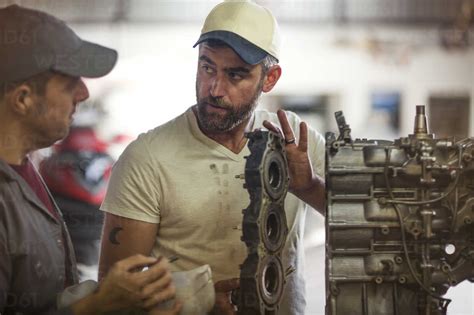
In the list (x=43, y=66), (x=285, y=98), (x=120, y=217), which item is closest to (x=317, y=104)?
(x=285, y=98)

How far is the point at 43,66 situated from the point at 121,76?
25 centimetres

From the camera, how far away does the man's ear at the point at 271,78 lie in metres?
1.40

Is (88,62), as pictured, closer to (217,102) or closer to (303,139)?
(217,102)

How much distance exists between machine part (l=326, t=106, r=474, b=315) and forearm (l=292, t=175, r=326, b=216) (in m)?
0.11

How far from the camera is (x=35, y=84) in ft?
3.96

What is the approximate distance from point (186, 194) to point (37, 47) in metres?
0.40

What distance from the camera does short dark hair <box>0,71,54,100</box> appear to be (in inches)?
46.8

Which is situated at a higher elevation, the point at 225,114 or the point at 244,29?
the point at 244,29

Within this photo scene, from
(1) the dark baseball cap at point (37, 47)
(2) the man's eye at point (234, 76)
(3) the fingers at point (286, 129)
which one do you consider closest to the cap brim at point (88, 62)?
(1) the dark baseball cap at point (37, 47)

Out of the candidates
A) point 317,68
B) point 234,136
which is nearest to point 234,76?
point 234,136

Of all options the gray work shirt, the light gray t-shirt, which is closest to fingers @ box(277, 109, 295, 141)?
the light gray t-shirt

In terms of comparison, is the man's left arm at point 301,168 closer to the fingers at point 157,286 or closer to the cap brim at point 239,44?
the cap brim at point 239,44

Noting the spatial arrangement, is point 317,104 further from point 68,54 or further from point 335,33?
point 68,54

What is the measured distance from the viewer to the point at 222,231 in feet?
4.57
